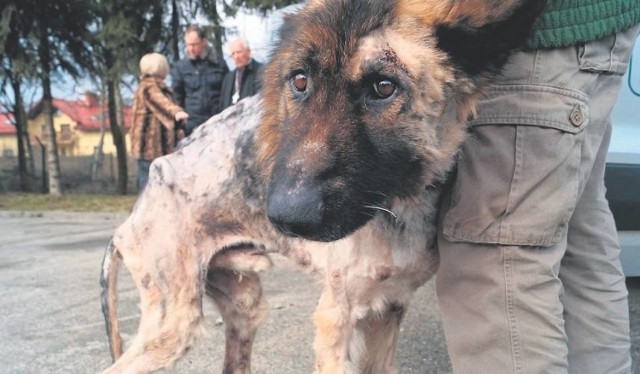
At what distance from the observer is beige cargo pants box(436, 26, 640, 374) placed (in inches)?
71.2

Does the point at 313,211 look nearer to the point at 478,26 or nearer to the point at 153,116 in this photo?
the point at 478,26

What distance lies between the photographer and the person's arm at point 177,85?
298 inches

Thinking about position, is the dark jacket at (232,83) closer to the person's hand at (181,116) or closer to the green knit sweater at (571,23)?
the person's hand at (181,116)

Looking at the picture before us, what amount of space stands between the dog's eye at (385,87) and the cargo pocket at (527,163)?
33 cm

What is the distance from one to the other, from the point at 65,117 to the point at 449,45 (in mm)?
62058

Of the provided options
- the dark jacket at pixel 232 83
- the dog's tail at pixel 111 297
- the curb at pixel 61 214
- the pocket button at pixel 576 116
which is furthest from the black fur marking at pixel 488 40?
the curb at pixel 61 214

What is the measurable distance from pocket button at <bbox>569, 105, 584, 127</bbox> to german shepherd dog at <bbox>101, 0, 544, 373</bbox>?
0.25 metres

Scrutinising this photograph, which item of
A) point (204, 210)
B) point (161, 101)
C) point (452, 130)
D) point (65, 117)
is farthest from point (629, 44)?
point (65, 117)

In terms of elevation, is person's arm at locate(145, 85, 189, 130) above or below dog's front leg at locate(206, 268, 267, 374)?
above

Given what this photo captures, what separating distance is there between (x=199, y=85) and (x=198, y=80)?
66mm

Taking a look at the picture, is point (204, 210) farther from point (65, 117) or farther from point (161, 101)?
point (65, 117)

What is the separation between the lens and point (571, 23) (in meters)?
1.83

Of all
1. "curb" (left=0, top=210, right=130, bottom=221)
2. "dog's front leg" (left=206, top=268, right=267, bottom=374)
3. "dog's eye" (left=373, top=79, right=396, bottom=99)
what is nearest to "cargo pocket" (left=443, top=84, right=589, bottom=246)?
"dog's eye" (left=373, top=79, right=396, bottom=99)

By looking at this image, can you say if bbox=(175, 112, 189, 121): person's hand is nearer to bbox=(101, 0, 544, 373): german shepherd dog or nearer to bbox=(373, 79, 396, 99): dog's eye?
bbox=(101, 0, 544, 373): german shepherd dog
